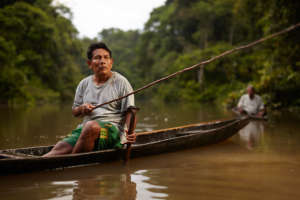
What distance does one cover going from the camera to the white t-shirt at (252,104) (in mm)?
7455

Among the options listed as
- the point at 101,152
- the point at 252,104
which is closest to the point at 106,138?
the point at 101,152

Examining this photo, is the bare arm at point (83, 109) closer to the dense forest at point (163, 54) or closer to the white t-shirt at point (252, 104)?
the white t-shirt at point (252, 104)

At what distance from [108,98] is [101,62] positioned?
41 cm

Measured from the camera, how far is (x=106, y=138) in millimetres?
3322

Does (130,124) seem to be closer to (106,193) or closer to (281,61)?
(106,193)

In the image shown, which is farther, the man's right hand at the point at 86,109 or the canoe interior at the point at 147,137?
the man's right hand at the point at 86,109

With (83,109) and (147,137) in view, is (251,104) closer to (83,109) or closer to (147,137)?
(147,137)

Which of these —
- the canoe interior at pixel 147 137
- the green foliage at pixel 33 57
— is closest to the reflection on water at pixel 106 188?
the canoe interior at pixel 147 137

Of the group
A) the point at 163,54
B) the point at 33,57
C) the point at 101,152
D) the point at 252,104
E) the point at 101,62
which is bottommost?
the point at 101,152

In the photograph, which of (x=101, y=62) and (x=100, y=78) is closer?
(x=101, y=62)

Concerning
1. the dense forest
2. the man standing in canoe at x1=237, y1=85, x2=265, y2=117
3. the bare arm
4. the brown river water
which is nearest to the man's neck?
the bare arm

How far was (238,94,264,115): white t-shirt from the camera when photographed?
7455 millimetres

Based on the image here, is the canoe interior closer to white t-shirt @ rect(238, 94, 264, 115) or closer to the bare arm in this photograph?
the bare arm

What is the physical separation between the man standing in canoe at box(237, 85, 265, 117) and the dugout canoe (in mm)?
2414
